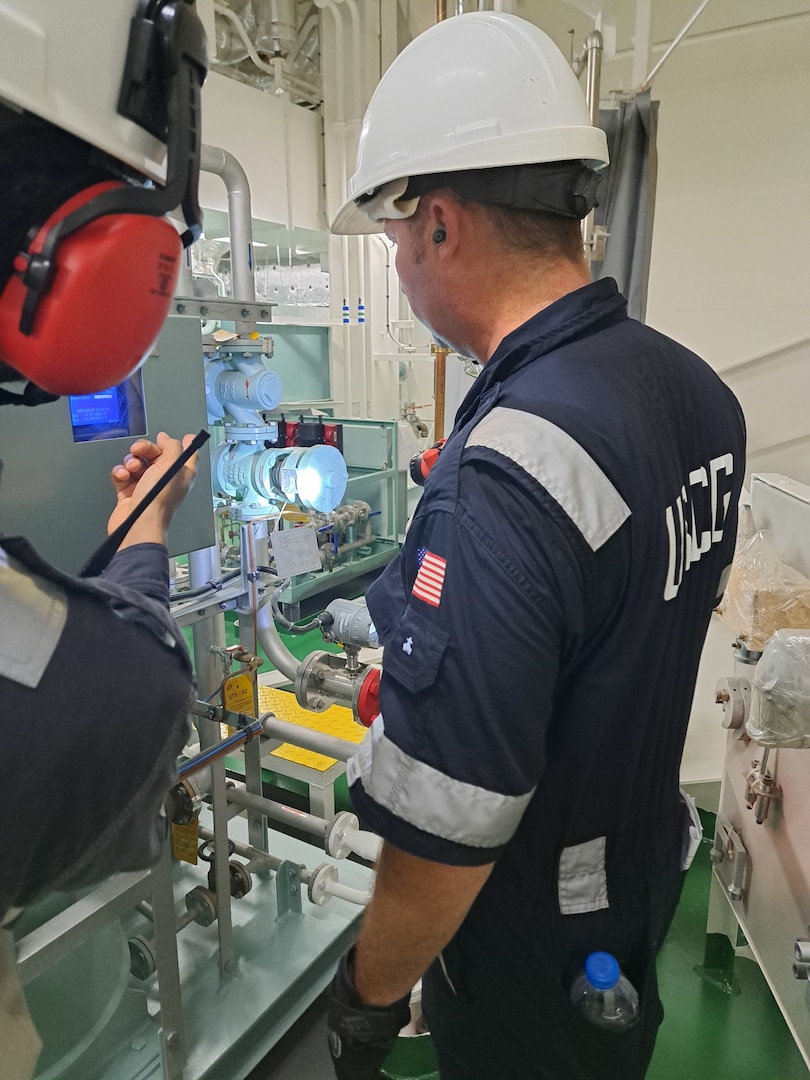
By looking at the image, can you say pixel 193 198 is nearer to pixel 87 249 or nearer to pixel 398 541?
pixel 87 249

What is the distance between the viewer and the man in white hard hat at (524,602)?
2.23 feet

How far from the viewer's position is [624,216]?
256 cm

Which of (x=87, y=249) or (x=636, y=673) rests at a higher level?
(x=87, y=249)

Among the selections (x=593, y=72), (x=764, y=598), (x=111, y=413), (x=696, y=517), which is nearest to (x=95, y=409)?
(x=111, y=413)

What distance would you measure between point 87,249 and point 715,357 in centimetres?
312

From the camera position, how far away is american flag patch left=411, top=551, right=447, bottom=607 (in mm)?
698

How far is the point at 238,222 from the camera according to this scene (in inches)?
71.0

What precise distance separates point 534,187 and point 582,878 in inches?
33.4

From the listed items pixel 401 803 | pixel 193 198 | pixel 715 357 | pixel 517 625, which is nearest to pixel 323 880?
pixel 401 803

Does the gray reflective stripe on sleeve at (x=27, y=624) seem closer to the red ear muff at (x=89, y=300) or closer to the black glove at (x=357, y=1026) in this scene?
the red ear muff at (x=89, y=300)

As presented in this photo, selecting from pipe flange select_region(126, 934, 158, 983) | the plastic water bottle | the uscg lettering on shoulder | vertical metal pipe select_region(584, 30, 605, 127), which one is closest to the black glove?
the plastic water bottle

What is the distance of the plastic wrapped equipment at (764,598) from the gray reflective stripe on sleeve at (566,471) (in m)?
1.03

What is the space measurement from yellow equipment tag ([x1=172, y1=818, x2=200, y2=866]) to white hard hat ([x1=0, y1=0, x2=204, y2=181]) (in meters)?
1.34

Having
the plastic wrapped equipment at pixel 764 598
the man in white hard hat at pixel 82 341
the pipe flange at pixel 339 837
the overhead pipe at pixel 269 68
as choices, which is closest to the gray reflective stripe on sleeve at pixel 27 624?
the man in white hard hat at pixel 82 341
